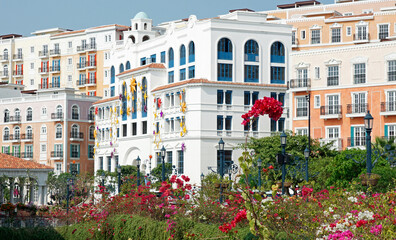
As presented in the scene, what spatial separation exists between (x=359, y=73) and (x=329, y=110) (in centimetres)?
367

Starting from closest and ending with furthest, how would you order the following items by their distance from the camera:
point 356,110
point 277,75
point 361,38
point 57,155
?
point 356,110 → point 277,75 → point 361,38 → point 57,155

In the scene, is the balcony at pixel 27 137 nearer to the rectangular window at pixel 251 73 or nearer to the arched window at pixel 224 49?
the arched window at pixel 224 49

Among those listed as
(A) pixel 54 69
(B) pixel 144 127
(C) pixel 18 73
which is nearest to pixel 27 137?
(A) pixel 54 69

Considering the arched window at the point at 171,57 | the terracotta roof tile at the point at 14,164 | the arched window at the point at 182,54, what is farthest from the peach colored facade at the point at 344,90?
the terracotta roof tile at the point at 14,164

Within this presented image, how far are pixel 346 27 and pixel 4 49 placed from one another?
51313 millimetres

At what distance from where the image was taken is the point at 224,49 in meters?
71.6

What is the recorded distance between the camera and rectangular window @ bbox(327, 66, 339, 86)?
60.6 meters

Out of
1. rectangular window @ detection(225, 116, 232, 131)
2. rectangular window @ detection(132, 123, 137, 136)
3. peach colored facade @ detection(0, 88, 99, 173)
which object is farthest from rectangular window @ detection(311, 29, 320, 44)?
peach colored facade @ detection(0, 88, 99, 173)

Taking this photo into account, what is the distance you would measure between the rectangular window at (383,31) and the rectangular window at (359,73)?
2473cm

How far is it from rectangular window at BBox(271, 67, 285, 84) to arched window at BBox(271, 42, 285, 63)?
73cm

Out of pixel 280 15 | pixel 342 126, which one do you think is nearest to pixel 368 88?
pixel 342 126

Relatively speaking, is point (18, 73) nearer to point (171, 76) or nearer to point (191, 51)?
point (171, 76)

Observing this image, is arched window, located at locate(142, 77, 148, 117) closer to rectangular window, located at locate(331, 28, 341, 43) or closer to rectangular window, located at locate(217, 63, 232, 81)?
rectangular window, located at locate(217, 63, 232, 81)

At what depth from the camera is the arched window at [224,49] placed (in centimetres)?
7138
